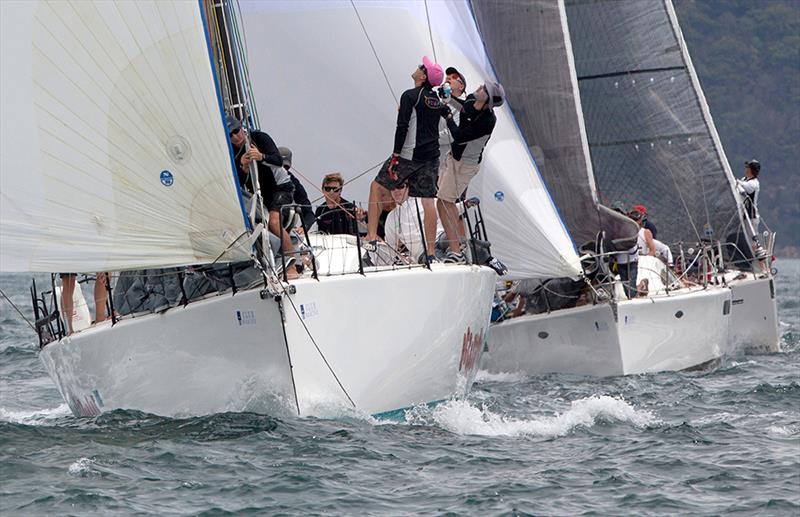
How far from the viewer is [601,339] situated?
43.0 ft

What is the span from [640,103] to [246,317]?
10.0 metres

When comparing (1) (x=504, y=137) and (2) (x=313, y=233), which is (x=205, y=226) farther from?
(1) (x=504, y=137)

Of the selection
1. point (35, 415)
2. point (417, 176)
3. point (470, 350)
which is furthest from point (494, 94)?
point (35, 415)

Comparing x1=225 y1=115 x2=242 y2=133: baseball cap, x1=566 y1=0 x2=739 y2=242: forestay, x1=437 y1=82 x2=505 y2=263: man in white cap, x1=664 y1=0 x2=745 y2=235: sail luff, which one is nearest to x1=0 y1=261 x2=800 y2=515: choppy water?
x1=437 y1=82 x2=505 y2=263: man in white cap

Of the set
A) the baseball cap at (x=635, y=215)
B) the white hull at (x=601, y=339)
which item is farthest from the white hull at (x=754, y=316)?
the white hull at (x=601, y=339)

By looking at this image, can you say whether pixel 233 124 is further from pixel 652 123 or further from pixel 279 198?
pixel 652 123

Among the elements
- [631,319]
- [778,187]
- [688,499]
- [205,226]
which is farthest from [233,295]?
[778,187]

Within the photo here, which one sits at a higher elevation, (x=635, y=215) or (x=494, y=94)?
(x=494, y=94)

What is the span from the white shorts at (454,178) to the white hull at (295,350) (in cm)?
98

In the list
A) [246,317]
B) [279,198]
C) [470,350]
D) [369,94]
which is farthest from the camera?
[369,94]

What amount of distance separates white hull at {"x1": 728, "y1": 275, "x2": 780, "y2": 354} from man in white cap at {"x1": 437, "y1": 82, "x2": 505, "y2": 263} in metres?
6.69

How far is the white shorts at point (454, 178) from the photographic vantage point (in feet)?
34.1

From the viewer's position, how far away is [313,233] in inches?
408

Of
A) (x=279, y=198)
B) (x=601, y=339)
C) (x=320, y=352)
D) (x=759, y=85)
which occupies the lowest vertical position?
(x=601, y=339)
